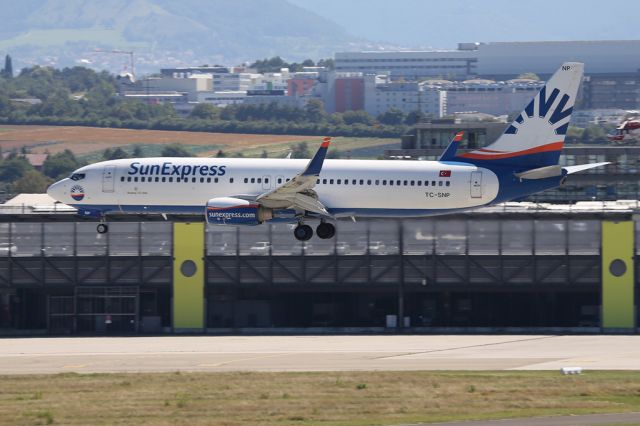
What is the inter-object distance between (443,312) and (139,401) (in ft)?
103

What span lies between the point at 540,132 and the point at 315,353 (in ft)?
86.7

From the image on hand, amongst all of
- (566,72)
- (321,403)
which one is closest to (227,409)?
(321,403)

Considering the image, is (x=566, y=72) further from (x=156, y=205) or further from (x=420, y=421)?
(x=420, y=421)

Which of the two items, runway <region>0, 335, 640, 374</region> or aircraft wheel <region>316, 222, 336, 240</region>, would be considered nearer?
runway <region>0, 335, 640, 374</region>

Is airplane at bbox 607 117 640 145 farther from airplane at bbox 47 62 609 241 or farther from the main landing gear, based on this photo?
the main landing gear

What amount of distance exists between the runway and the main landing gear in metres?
8.16

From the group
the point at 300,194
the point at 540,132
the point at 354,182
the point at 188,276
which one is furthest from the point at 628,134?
the point at 188,276

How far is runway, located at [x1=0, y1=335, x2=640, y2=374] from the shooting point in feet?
203

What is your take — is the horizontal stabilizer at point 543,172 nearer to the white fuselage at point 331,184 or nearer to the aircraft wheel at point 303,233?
the white fuselage at point 331,184

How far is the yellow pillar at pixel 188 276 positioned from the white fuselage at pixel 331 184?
12.3ft

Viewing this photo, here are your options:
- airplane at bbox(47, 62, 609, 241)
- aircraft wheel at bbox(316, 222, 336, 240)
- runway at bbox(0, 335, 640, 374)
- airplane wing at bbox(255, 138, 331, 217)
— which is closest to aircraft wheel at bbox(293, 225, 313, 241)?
aircraft wheel at bbox(316, 222, 336, 240)

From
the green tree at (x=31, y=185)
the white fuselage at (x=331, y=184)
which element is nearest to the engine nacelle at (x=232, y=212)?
the white fuselage at (x=331, y=184)

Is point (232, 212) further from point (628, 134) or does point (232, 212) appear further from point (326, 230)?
point (628, 134)

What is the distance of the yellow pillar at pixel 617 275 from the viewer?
7819cm
